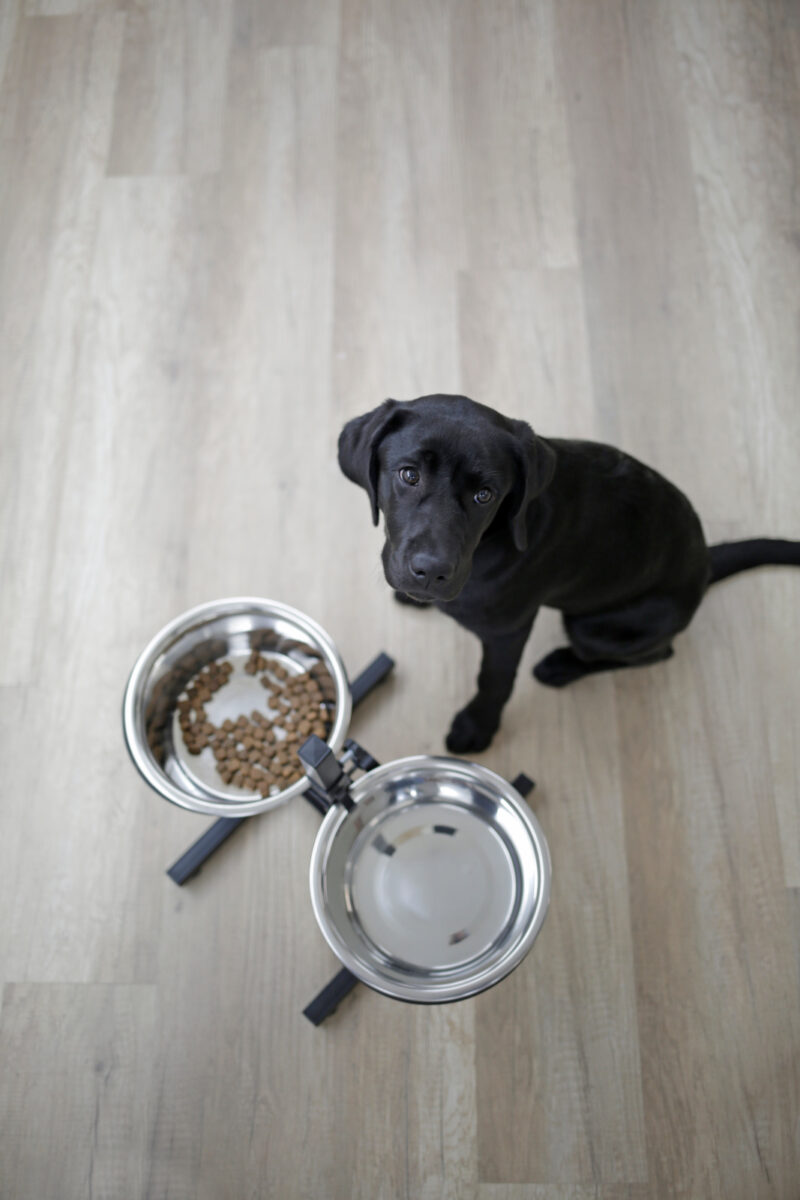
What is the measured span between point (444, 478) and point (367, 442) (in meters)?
→ 0.14

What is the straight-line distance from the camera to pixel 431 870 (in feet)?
5.40

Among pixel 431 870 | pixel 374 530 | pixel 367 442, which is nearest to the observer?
pixel 367 442

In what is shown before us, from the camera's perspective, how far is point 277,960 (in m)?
1.70

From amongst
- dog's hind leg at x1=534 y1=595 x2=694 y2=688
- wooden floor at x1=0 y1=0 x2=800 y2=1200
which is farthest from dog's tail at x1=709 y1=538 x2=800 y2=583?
wooden floor at x1=0 y1=0 x2=800 y2=1200

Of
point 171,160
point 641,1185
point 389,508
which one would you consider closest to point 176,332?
point 171,160

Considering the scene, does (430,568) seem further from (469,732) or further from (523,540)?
(469,732)

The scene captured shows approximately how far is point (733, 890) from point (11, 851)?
5.05 ft

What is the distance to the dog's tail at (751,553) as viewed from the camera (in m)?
1.71

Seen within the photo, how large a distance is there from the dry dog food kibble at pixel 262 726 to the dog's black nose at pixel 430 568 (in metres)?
0.60

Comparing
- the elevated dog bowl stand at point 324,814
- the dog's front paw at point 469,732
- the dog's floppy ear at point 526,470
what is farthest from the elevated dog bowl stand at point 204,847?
the dog's floppy ear at point 526,470

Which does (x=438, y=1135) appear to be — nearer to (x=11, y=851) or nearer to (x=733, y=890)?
(x=733, y=890)

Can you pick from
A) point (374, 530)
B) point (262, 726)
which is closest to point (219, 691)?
point (262, 726)

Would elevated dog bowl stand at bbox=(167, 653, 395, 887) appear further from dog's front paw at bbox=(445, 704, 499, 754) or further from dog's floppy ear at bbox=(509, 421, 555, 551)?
dog's floppy ear at bbox=(509, 421, 555, 551)

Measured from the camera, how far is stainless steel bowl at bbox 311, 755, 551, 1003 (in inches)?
60.1
